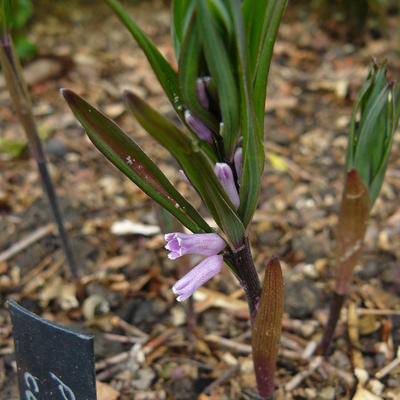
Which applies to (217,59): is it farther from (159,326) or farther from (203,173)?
(159,326)

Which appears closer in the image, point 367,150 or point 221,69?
point 221,69

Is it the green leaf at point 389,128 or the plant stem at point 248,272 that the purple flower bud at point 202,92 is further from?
the green leaf at point 389,128

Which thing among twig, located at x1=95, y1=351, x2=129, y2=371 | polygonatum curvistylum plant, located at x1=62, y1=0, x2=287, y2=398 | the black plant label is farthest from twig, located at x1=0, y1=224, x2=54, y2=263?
polygonatum curvistylum plant, located at x1=62, y1=0, x2=287, y2=398

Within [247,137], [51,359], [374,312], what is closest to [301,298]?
[374,312]

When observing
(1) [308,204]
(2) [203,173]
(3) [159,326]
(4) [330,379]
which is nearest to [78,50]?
(1) [308,204]

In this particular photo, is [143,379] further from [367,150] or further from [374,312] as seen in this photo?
[367,150]
